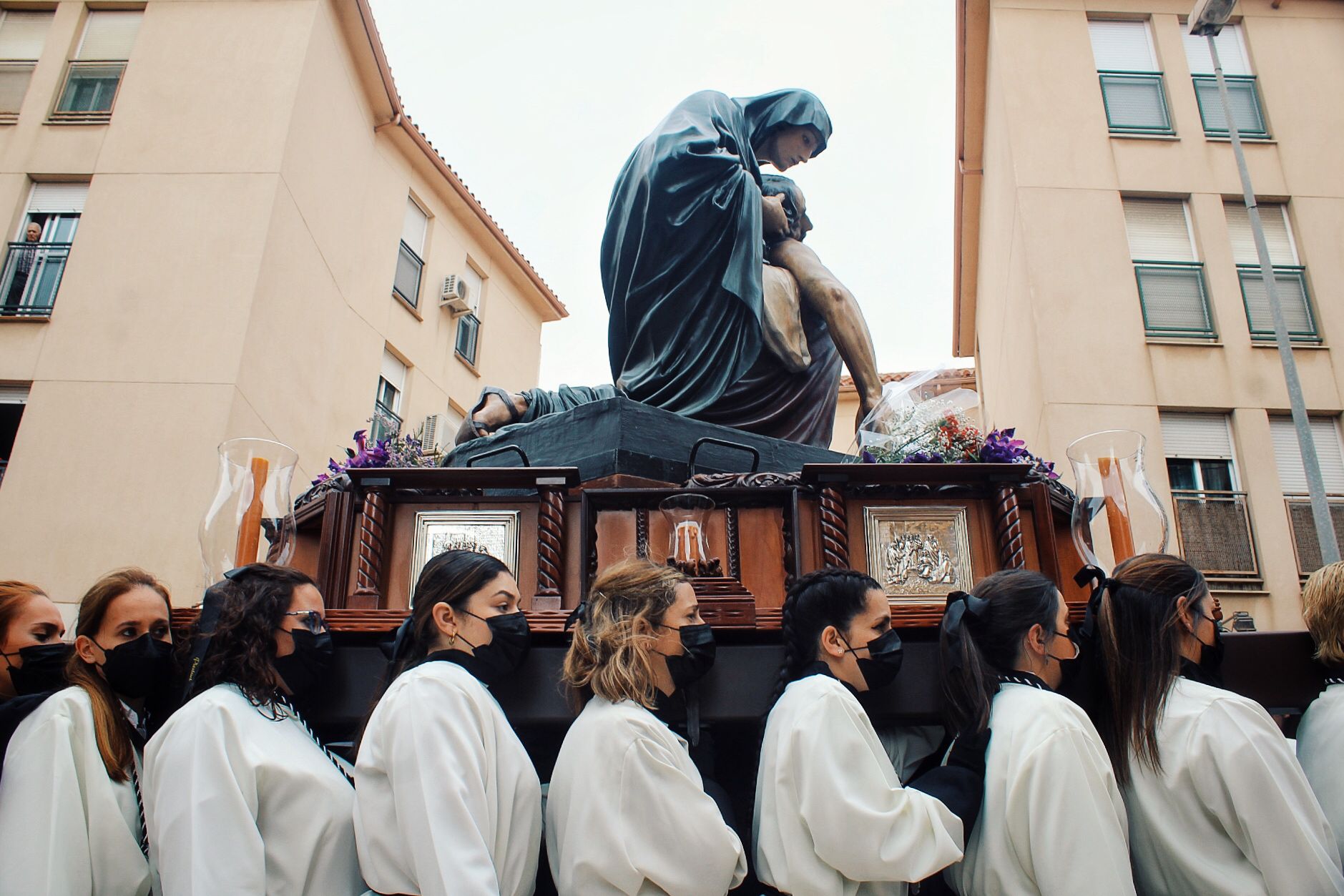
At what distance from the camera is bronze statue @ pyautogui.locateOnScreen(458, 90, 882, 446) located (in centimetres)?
596

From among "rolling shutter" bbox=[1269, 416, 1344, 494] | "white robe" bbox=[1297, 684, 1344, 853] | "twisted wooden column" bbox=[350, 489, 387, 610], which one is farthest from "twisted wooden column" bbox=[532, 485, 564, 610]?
"rolling shutter" bbox=[1269, 416, 1344, 494]

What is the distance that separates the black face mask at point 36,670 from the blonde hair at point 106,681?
0.05m

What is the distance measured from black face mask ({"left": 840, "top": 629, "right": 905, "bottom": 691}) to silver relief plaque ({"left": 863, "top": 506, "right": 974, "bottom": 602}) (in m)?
1.23

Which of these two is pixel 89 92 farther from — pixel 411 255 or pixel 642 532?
pixel 642 532

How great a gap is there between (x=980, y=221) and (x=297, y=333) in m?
9.83

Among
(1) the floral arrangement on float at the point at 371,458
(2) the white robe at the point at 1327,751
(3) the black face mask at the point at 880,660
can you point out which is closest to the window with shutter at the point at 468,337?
(1) the floral arrangement on float at the point at 371,458

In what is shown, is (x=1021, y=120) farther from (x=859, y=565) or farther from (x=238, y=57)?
(x=859, y=565)

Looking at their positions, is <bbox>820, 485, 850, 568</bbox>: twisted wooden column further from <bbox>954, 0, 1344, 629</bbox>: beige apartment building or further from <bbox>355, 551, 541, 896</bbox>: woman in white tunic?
<bbox>954, 0, 1344, 629</bbox>: beige apartment building

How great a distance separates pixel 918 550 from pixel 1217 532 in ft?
27.5

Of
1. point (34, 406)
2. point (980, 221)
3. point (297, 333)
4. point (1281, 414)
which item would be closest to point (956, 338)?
point (980, 221)

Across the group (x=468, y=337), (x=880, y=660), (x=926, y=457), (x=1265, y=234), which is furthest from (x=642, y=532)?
(x=468, y=337)

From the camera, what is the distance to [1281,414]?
11.9m

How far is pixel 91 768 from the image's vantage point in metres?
2.71

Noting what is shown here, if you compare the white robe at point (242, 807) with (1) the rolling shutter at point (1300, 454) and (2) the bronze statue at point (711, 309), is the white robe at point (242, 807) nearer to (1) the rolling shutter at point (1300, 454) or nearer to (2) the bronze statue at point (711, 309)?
(2) the bronze statue at point (711, 309)
